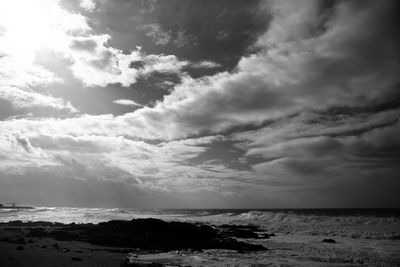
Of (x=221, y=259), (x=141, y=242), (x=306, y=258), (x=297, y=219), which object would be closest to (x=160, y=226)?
(x=141, y=242)

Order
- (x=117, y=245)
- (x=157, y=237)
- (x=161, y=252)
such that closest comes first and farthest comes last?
(x=161, y=252) → (x=117, y=245) → (x=157, y=237)

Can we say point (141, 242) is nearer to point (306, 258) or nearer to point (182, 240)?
point (182, 240)

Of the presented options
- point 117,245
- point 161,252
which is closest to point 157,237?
point 117,245

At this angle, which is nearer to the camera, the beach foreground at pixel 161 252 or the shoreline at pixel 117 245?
the shoreline at pixel 117 245

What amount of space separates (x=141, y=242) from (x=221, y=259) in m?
7.74

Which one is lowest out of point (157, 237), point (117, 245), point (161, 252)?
point (161, 252)

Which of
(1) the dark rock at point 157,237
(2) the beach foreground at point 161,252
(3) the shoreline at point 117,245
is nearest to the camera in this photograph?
(3) the shoreline at point 117,245

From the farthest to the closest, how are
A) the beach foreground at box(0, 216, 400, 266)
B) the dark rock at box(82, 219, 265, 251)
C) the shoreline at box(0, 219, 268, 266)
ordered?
1. the dark rock at box(82, 219, 265, 251)
2. the beach foreground at box(0, 216, 400, 266)
3. the shoreline at box(0, 219, 268, 266)

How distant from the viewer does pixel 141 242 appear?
909 inches

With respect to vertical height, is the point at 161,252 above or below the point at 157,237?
below

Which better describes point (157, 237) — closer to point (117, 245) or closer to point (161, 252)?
point (117, 245)

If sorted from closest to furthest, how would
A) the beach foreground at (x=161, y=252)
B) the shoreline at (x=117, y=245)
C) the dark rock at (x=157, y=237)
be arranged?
1. the shoreline at (x=117, y=245)
2. the beach foreground at (x=161, y=252)
3. the dark rock at (x=157, y=237)

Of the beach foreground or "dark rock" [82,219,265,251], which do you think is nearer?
the beach foreground

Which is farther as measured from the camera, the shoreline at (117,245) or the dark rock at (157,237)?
the dark rock at (157,237)
